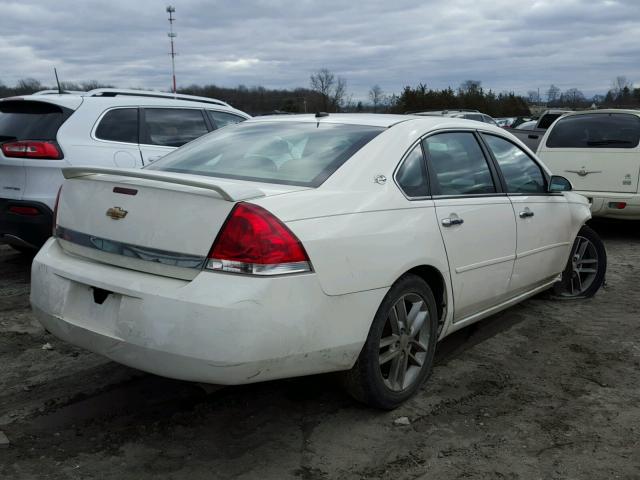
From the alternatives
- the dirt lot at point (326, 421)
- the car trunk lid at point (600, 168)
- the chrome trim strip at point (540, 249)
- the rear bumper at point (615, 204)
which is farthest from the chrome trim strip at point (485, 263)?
the car trunk lid at point (600, 168)

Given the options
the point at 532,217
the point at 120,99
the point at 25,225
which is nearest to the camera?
the point at 532,217

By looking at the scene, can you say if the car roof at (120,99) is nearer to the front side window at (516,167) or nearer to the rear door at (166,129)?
the rear door at (166,129)

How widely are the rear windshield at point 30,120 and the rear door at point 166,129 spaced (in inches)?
32.5

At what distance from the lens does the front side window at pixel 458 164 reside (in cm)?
383

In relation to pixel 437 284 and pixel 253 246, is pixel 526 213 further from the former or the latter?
pixel 253 246

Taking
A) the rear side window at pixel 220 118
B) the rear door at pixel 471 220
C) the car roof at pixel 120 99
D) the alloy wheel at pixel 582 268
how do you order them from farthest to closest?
the rear side window at pixel 220 118 → the car roof at pixel 120 99 → the alloy wheel at pixel 582 268 → the rear door at pixel 471 220

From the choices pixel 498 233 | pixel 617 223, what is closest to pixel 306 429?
pixel 498 233

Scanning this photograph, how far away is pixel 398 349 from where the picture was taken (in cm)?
344

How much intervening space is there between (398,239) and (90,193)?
1.57 m

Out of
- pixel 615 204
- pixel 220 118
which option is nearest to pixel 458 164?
pixel 220 118

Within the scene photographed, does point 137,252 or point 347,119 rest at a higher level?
point 347,119

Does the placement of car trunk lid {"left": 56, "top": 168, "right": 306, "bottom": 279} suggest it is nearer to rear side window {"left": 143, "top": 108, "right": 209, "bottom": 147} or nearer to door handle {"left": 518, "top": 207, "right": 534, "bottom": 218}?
door handle {"left": 518, "top": 207, "right": 534, "bottom": 218}

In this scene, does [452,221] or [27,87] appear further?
→ [27,87]

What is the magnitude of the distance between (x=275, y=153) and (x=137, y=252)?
3.53 ft
